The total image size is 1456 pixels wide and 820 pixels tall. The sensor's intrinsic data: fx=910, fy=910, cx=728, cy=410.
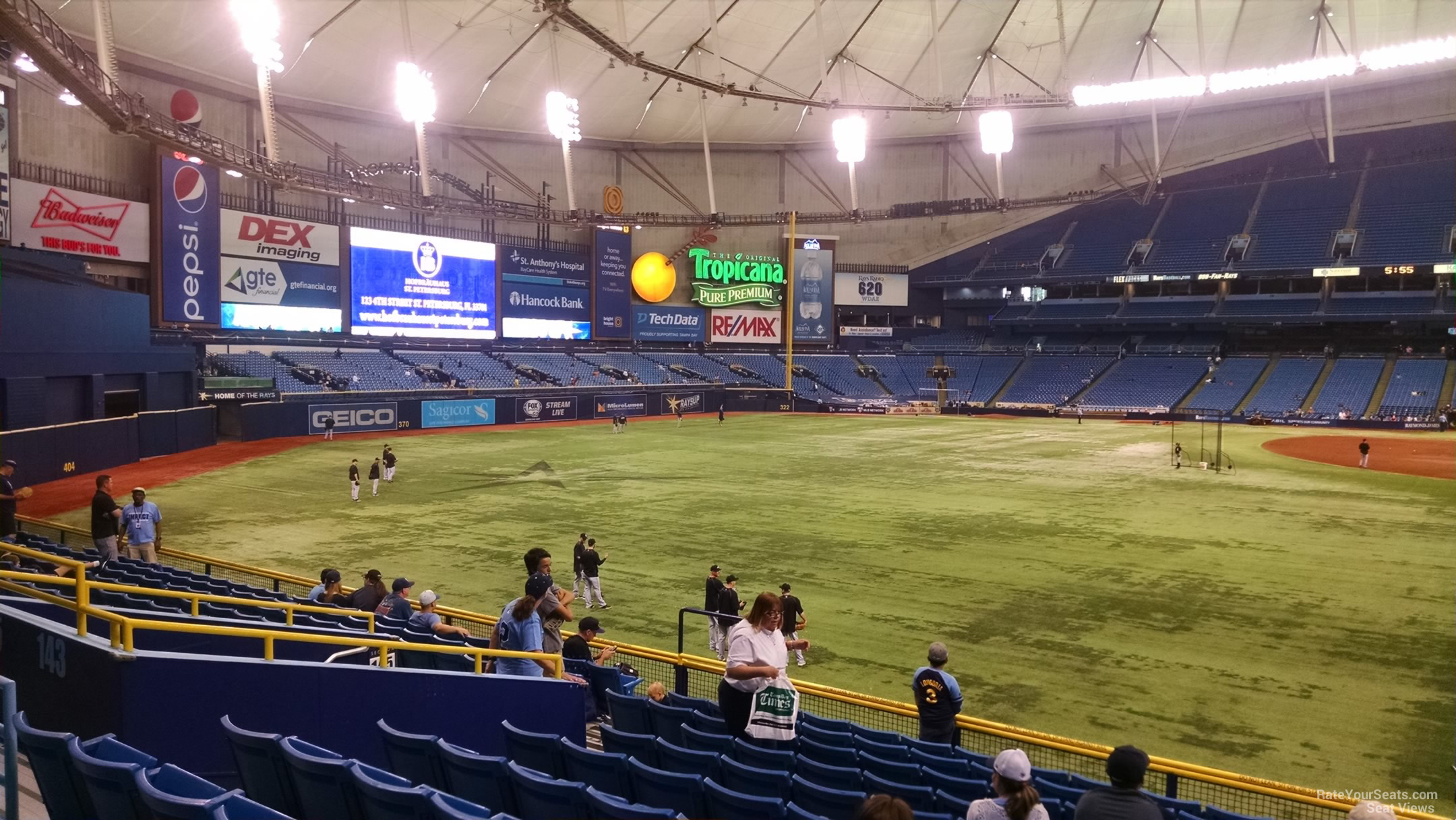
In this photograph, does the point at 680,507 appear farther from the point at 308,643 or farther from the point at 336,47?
the point at 336,47

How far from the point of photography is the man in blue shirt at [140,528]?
1518 centimetres

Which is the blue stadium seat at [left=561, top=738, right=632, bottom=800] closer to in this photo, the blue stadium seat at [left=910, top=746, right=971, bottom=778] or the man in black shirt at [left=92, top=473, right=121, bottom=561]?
the blue stadium seat at [left=910, top=746, right=971, bottom=778]

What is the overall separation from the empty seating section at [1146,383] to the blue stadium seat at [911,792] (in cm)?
6530

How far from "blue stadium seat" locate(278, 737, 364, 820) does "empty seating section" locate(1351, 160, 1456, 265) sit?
7469 centimetres

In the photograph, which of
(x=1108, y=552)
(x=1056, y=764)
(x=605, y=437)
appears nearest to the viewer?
(x=1056, y=764)

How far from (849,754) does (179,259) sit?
45.8m

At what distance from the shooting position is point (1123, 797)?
4.66 meters

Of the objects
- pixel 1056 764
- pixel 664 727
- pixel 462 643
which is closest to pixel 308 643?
pixel 462 643

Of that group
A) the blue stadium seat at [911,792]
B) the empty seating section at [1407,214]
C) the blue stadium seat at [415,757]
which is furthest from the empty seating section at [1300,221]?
the blue stadium seat at [415,757]

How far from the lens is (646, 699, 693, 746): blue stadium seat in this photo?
813 centimetres

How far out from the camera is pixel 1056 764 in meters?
9.59

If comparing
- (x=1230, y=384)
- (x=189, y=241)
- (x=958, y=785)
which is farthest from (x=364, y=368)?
(x=1230, y=384)

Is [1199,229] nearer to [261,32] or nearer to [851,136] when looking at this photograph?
[851,136]

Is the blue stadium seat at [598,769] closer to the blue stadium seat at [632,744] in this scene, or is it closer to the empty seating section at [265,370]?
the blue stadium seat at [632,744]
